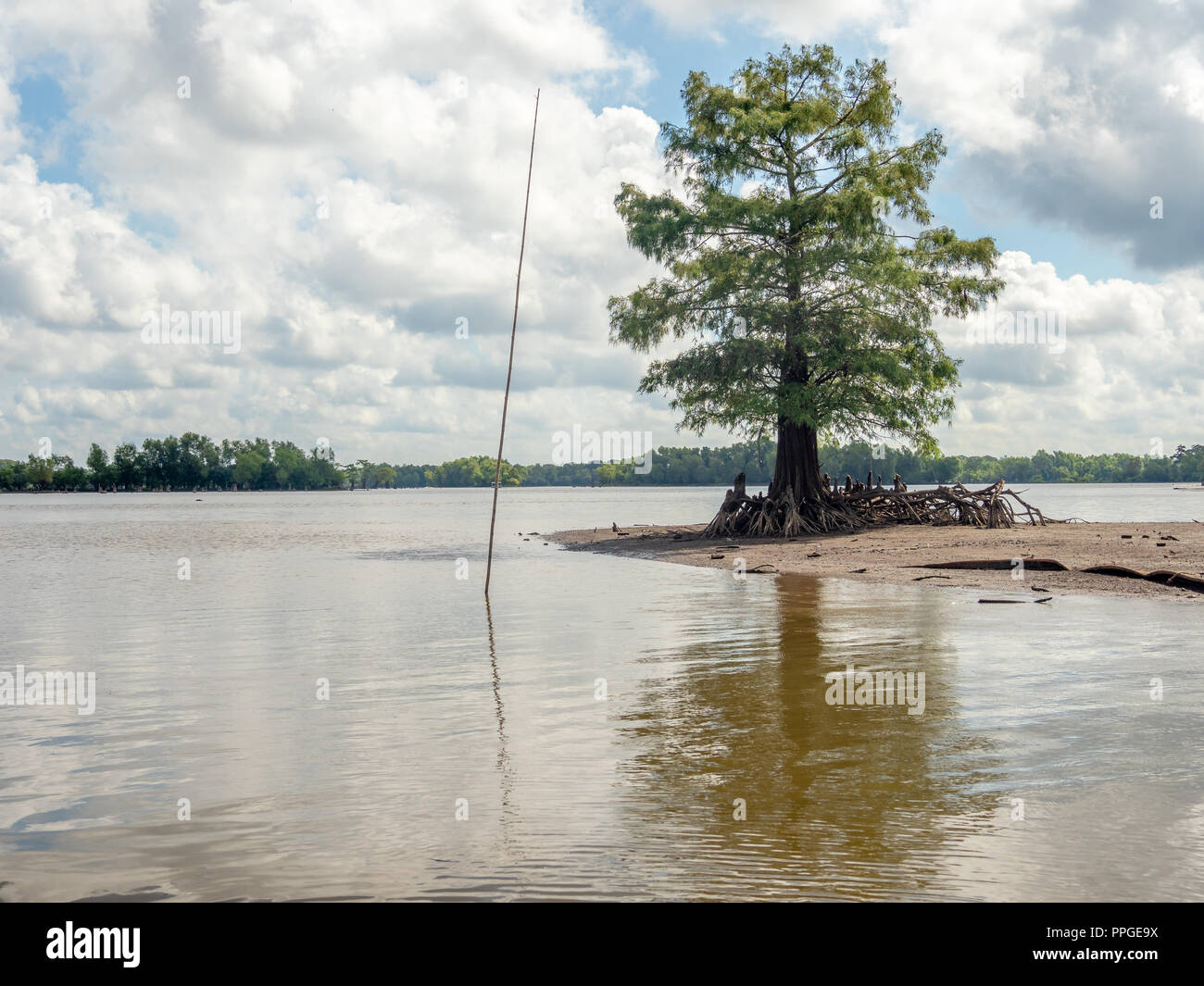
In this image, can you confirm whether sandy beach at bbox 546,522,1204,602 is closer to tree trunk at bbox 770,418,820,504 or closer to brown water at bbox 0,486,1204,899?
tree trunk at bbox 770,418,820,504

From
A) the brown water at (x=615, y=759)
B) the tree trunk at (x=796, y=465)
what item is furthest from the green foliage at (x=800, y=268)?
the brown water at (x=615, y=759)

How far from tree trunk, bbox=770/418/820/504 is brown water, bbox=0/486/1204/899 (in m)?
16.3

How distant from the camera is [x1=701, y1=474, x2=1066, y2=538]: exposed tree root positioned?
Answer: 31.1m

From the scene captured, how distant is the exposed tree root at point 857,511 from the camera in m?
31.1

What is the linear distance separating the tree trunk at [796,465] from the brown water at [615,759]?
1633 cm

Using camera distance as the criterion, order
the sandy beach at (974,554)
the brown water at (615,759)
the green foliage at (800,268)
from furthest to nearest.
Result: the green foliage at (800,268), the sandy beach at (974,554), the brown water at (615,759)

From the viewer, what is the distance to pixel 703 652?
11820mm

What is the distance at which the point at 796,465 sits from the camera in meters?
32.0

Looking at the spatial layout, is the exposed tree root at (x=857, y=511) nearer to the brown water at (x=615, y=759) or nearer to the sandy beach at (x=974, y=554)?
the sandy beach at (x=974, y=554)

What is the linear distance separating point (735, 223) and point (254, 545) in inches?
851

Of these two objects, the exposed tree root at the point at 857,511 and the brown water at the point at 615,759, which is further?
the exposed tree root at the point at 857,511

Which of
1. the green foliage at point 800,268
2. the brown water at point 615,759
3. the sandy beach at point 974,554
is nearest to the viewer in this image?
the brown water at point 615,759
